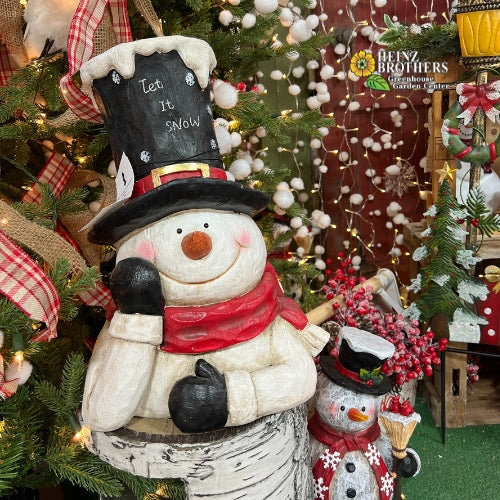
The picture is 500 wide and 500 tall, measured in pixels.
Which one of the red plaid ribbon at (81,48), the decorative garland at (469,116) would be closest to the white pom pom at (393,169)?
the decorative garland at (469,116)

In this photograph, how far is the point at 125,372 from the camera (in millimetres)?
912

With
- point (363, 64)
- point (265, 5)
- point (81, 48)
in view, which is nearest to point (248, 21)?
point (265, 5)

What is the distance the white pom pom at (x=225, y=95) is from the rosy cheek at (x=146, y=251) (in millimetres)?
420

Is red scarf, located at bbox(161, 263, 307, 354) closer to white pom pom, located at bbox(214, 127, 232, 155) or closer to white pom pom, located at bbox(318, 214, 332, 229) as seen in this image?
white pom pom, located at bbox(214, 127, 232, 155)

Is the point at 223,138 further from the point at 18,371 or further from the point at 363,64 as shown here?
the point at 363,64

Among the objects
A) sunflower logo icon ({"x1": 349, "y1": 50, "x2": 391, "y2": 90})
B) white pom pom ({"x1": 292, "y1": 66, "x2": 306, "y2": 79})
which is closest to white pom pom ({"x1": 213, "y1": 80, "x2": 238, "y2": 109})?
white pom pom ({"x1": 292, "y1": 66, "x2": 306, "y2": 79})

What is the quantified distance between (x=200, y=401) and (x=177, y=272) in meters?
0.21

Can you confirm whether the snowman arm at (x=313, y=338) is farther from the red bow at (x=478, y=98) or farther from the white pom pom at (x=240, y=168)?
the red bow at (x=478, y=98)

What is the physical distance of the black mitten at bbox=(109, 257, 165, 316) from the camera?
0.90 meters

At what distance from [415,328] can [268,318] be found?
0.81 m

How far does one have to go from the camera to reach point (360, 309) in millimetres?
1568

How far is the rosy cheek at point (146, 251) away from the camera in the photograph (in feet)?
3.06

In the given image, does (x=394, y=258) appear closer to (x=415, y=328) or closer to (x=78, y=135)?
(x=415, y=328)

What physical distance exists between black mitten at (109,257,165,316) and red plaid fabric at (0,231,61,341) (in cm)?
12
